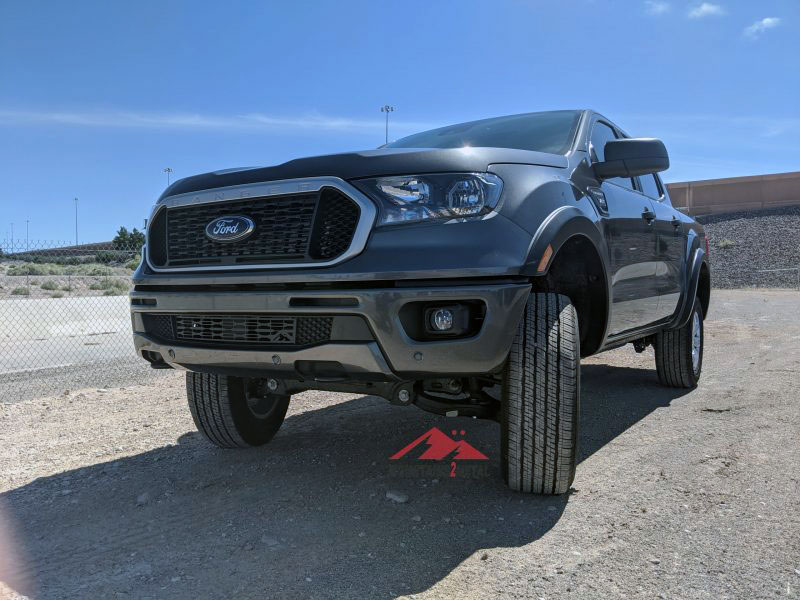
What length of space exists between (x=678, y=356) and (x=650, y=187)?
1362 millimetres

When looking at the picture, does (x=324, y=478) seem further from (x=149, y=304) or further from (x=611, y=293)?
(x=611, y=293)

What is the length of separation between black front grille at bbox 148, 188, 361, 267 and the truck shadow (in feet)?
3.72

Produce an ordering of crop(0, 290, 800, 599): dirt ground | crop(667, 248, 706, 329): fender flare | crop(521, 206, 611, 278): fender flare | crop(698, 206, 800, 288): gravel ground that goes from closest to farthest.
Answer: crop(0, 290, 800, 599): dirt ground < crop(521, 206, 611, 278): fender flare < crop(667, 248, 706, 329): fender flare < crop(698, 206, 800, 288): gravel ground

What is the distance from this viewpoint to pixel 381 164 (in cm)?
274

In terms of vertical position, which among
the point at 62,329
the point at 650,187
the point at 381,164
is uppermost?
the point at 650,187

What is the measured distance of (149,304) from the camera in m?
3.19

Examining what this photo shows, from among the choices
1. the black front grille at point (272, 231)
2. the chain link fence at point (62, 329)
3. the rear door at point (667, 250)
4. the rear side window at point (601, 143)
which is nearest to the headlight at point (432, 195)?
the black front grille at point (272, 231)

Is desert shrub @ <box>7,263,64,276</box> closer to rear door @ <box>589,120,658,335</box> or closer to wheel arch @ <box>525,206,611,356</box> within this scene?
rear door @ <box>589,120,658,335</box>

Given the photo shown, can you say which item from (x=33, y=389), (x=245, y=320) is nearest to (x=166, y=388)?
(x=33, y=389)

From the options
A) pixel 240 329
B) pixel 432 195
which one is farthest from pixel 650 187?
pixel 240 329

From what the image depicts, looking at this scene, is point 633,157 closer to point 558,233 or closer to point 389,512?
point 558,233

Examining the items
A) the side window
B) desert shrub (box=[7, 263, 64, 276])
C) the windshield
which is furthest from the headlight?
desert shrub (box=[7, 263, 64, 276])

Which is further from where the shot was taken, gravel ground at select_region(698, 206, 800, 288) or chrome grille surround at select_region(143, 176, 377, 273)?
gravel ground at select_region(698, 206, 800, 288)

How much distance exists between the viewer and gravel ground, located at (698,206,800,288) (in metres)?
24.4
